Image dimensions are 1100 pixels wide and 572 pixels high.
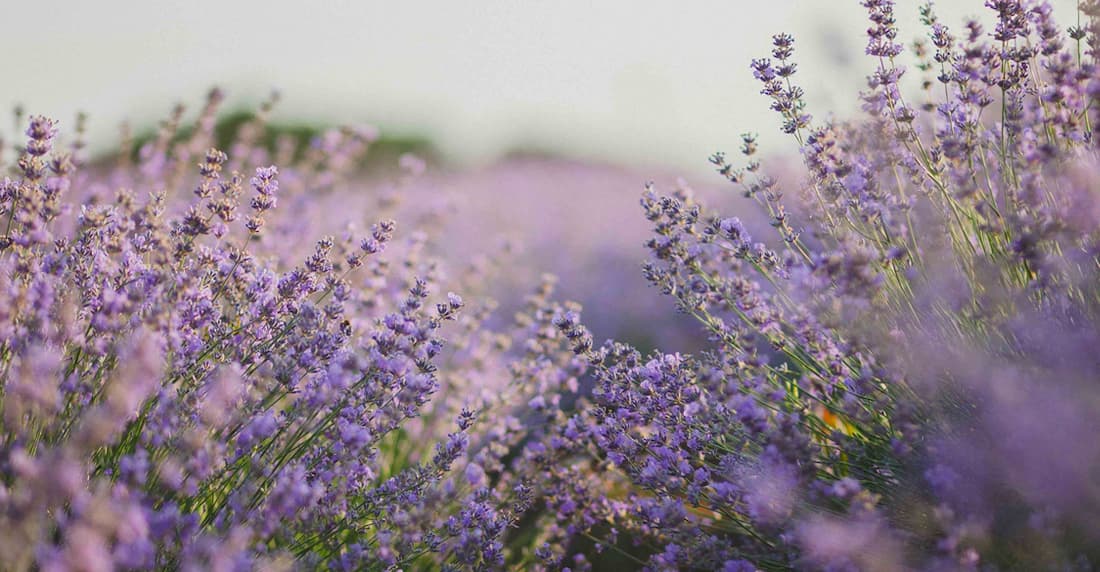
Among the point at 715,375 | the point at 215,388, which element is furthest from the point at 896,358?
the point at 215,388

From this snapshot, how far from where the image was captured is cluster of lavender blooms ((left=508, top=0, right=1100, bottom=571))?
1.75m

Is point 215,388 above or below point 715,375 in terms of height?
below

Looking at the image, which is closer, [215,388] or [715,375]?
[215,388]

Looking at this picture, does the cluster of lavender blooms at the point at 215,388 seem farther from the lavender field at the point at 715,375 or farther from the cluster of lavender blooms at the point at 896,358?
the cluster of lavender blooms at the point at 896,358

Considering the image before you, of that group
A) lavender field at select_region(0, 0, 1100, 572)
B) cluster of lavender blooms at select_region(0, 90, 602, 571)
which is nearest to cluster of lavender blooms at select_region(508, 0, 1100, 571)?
lavender field at select_region(0, 0, 1100, 572)

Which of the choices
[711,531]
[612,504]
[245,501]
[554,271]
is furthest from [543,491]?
[554,271]

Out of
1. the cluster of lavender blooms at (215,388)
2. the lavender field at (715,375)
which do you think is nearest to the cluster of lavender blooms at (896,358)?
the lavender field at (715,375)

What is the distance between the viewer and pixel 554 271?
23.4ft

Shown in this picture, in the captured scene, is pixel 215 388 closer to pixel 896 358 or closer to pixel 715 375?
pixel 715 375

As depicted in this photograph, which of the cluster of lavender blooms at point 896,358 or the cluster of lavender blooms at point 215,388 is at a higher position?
the cluster of lavender blooms at point 896,358

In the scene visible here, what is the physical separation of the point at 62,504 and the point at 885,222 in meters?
2.00

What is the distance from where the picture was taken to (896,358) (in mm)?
1996

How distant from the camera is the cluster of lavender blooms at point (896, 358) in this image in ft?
5.74

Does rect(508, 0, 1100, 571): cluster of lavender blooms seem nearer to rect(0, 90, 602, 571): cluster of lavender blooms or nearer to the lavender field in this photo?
the lavender field
